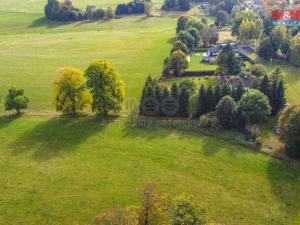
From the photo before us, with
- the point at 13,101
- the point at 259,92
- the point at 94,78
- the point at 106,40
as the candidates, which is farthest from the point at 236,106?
the point at 106,40

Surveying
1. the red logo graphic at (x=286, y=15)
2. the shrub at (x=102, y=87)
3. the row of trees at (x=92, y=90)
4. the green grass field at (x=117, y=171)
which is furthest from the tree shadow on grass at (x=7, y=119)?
the red logo graphic at (x=286, y=15)

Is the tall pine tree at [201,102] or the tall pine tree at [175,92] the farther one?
the tall pine tree at [175,92]

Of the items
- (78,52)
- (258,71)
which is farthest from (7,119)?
(258,71)

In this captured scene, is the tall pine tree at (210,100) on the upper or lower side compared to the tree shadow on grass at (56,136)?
upper

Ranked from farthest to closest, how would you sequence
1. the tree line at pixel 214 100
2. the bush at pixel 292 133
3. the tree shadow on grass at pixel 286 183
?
the tree line at pixel 214 100
the bush at pixel 292 133
the tree shadow on grass at pixel 286 183

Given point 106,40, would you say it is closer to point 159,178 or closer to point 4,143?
point 4,143

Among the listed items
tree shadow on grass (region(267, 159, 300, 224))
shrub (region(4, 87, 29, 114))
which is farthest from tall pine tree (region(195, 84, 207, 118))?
shrub (region(4, 87, 29, 114))

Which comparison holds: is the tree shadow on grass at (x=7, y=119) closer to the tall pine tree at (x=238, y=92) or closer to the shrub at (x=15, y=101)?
the shrub at (x=15, y=101)
